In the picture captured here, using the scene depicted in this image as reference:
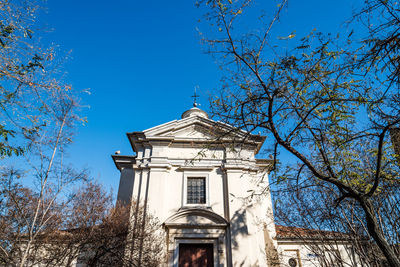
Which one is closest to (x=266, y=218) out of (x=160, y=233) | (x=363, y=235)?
(x=363, y=235)

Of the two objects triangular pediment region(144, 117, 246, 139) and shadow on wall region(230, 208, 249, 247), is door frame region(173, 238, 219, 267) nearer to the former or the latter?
shadow on wall region(230, 208, 249, 247)

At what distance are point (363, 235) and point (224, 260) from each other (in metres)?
6.18

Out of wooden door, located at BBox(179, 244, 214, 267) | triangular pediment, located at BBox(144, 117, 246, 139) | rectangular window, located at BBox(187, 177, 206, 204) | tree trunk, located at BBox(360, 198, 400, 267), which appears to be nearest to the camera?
tree trunk, located at BBox(360, 198, 400, 267)

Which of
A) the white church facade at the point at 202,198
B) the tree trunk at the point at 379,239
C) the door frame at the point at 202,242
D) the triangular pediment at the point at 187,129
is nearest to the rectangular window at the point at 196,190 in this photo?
the white church facade at the point at 202,198

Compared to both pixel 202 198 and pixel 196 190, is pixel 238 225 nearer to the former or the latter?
pixel 202 198

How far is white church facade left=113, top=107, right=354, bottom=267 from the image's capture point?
40.1ft

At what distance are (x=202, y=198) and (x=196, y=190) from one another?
21.6 inches

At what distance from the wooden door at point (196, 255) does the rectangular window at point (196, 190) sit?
2218mm

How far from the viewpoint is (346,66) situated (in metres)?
5.09

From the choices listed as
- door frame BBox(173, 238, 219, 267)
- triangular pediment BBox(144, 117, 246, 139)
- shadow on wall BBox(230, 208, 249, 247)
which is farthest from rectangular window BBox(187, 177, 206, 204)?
triangular pediment BBox(144, 117, 246, 139)

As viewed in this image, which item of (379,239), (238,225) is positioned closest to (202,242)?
(238,225)

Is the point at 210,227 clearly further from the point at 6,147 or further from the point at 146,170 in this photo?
the point at 6,147

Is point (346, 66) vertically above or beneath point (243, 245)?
above

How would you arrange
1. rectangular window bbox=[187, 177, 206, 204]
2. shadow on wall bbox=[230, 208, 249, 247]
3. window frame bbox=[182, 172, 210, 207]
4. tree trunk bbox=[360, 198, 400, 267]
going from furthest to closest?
rectangular window bbox=[187, 177, 206, 204]
window frame bbox=[182, 172, 210, 207]
shadow on wall bbox=[230, 208, 249, 247]
tree trunk bbox=[360, 198, 400, 267]
